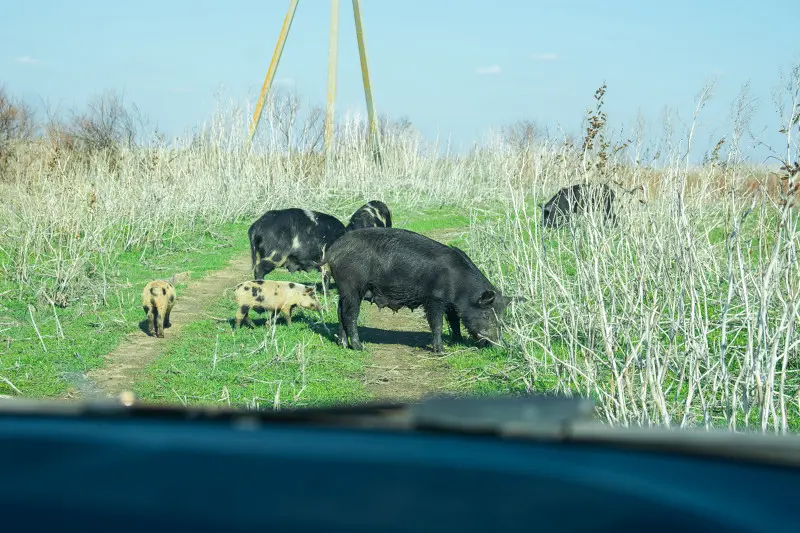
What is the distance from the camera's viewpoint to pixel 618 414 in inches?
191

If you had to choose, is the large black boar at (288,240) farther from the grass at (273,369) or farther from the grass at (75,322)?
the grass at (273,369)

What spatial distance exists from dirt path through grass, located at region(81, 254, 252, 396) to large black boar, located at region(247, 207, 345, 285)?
68 cm

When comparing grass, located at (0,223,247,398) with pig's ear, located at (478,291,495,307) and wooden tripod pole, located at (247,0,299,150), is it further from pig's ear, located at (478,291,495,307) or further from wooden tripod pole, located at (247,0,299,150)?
wooden tripod pole, located at (247,0,299,150)

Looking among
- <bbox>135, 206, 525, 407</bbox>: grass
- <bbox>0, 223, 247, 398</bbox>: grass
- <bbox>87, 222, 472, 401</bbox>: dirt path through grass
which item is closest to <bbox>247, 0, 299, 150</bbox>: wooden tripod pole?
<bbox>0, 223, 247, 398</bbox>: grass

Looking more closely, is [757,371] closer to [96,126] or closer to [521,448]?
[521,448]

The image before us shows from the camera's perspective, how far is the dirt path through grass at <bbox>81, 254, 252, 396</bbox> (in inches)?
302

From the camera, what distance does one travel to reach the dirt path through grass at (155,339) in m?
7.67

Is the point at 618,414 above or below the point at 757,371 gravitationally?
below

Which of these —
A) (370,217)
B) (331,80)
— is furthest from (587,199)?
(331,80)

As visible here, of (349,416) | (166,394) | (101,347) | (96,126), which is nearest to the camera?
(349,416)

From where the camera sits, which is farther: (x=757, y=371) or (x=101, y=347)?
(x=101, y=347)

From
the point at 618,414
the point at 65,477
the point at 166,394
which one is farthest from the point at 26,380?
the point at 65,477

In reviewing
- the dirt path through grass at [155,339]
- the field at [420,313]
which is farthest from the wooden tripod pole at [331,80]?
the dirt path through grass at [155,339]

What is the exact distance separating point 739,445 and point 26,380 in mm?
7368
